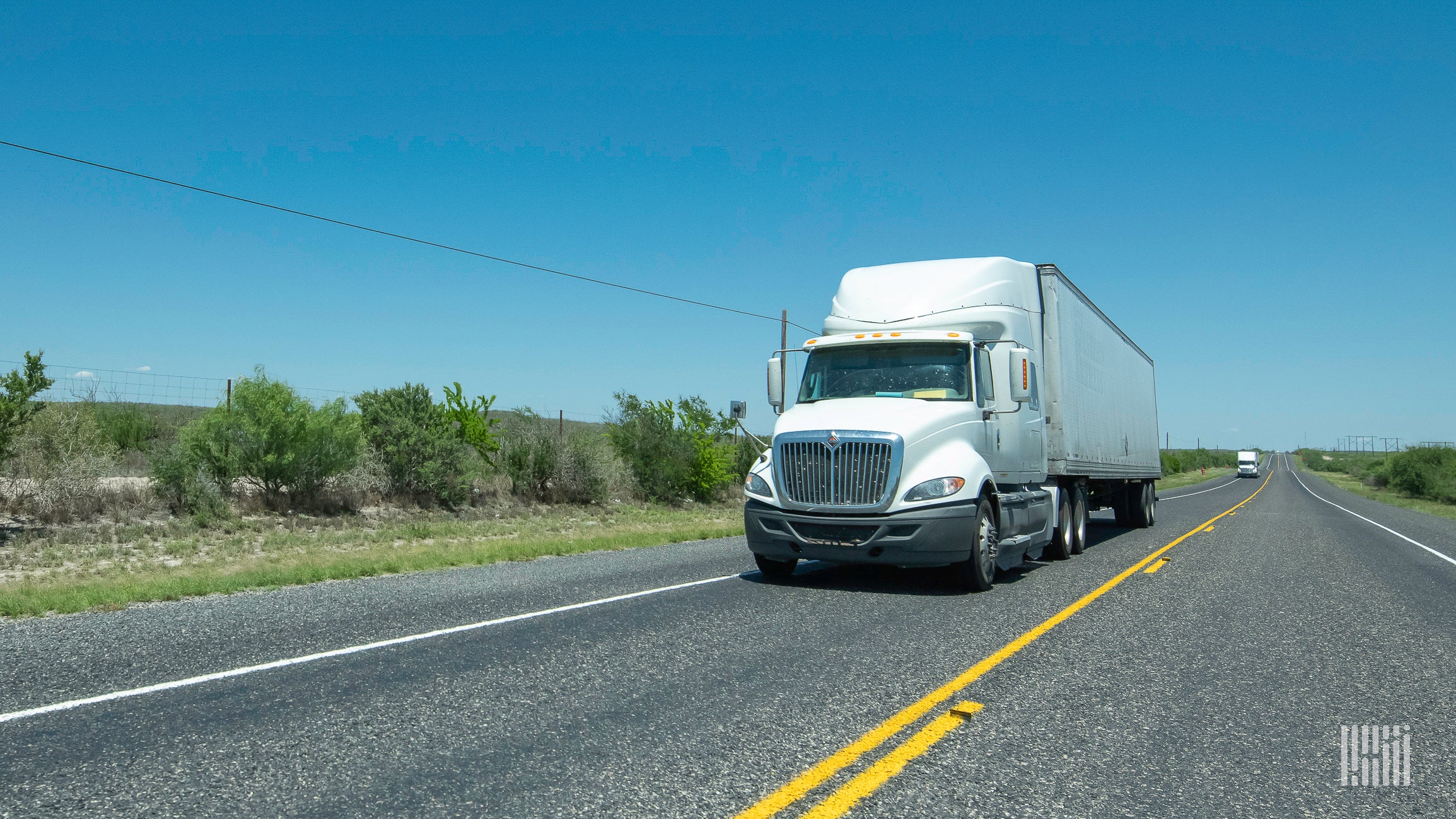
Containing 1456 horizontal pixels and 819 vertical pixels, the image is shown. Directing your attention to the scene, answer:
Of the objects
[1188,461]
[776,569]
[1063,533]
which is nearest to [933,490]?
[776,569]

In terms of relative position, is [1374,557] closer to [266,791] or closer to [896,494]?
[896,494]

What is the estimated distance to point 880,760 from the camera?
13.9ft

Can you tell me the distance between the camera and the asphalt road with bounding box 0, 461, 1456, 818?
3.83 m

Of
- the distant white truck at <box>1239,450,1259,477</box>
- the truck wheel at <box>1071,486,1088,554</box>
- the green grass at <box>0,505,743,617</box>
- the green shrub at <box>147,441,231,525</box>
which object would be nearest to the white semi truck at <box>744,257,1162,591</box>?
the truck wheel at <box>1071,486,1088,554</box>

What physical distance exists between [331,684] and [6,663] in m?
2.43

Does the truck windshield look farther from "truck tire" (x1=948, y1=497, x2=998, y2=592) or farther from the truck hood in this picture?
"truck tire" (x1=948, y1=497, x2=998, y2=592)

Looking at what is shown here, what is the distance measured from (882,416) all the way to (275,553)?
10.9 m

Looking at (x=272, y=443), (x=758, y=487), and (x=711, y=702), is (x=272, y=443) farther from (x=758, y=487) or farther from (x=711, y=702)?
(x=711, y=702)

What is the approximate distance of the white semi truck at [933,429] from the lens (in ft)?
29.8

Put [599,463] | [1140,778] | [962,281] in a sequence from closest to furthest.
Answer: [1140,778]
[962,281]
[599,463]

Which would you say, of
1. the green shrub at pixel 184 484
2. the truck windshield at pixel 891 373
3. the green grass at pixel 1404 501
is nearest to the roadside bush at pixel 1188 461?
the green grass at pixel 1404 501

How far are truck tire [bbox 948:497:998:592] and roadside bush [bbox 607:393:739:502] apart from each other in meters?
17.8

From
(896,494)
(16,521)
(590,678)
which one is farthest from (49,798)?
(16,521)

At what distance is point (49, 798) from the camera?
364 centimetres
